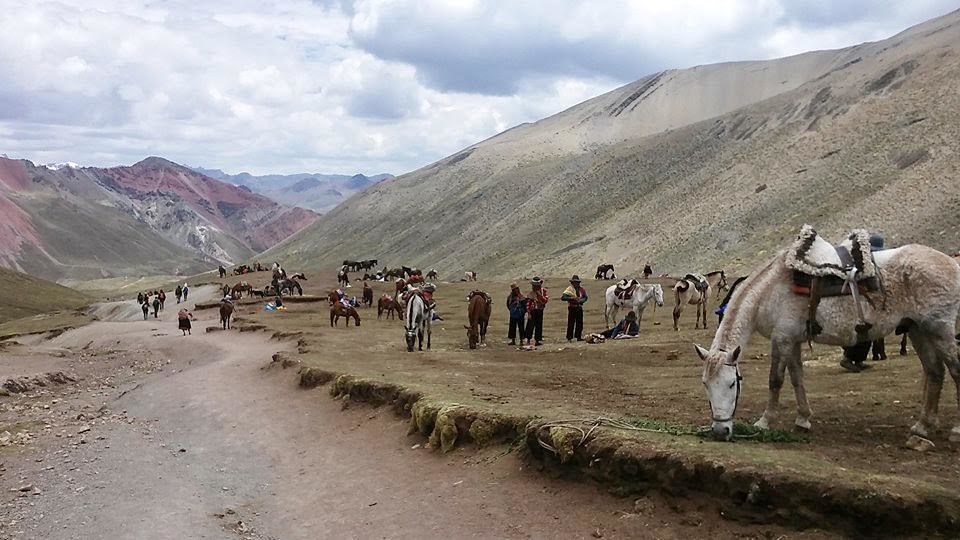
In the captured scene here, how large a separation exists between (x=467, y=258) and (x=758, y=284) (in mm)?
92266

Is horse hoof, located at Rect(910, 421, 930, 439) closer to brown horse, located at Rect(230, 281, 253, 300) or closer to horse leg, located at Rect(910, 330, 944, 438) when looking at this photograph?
horse leg, located at Rect(910, 330, 944, 438)

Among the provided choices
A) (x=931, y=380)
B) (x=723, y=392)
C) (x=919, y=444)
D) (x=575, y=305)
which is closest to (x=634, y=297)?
(x=575, y=305)

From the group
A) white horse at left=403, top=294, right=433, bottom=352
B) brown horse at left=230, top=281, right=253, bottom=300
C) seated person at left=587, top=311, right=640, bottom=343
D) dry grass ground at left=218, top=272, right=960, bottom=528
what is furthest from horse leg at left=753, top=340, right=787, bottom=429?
brown horse at left=230, top=281, right=253, bottom=300

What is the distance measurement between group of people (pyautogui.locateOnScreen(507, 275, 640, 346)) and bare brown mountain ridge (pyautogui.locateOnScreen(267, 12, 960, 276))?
1166 inches

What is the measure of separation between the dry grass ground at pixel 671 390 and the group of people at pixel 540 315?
0.72 m

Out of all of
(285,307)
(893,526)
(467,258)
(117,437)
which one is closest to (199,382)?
(117,437)

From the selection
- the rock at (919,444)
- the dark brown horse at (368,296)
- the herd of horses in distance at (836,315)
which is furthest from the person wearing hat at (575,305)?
the dark brown horse at (368,296)

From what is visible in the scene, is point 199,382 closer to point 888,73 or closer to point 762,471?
point 762,471

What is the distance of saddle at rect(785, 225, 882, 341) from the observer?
9.56 meters

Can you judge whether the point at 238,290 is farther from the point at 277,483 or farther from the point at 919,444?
the point at 919,444

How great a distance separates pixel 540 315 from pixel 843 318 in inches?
587

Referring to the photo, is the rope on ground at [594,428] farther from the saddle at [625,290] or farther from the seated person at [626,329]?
the saddle at [625,290]

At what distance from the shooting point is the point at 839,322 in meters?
9.68

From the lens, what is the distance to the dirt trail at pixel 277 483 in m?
9.23
